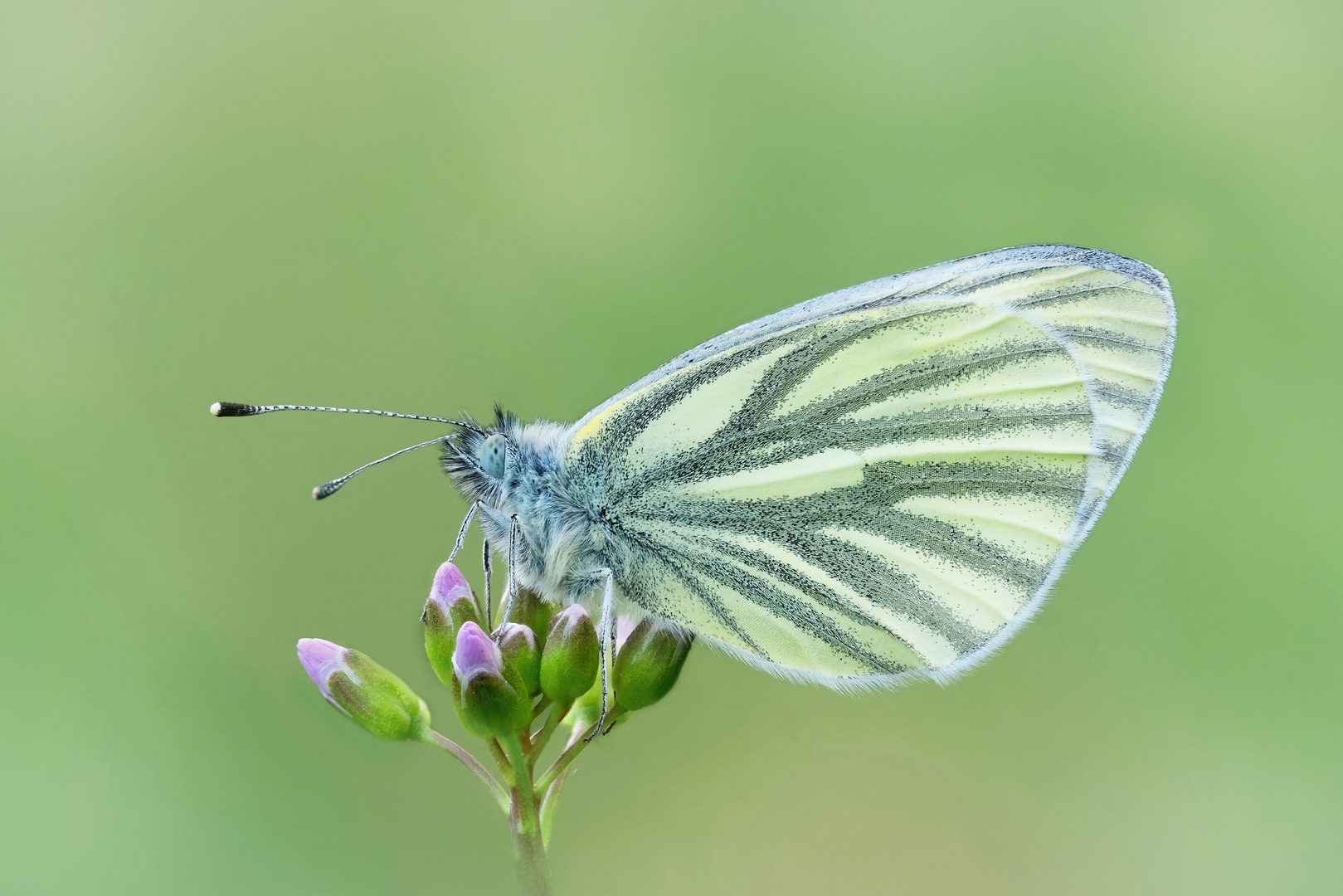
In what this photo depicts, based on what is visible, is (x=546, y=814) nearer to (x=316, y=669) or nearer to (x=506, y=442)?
(x=316, y=669)

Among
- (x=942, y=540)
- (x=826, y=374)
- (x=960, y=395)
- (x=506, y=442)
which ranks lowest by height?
(x=942, y=540)

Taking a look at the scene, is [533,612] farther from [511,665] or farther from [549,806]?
[549,806]

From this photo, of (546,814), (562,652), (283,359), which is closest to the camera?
(546,814)

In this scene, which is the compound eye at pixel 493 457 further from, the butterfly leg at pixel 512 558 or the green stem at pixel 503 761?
the green stem at pixel 503 761

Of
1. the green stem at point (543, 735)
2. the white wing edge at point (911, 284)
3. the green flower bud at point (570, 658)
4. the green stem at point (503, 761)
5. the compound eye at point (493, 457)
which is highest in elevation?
the compound eye at point (493, 457)

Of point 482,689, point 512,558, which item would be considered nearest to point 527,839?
point 482,689

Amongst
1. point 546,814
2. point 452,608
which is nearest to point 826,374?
point 452,608

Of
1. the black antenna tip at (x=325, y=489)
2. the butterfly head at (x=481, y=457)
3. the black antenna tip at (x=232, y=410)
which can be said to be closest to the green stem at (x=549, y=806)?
the butterfly head at (x=481, y=457)
